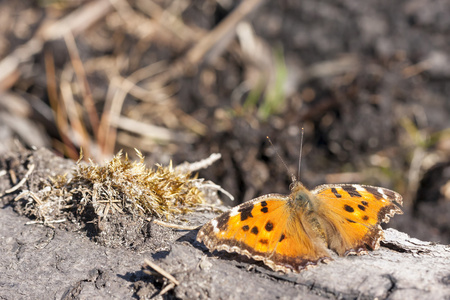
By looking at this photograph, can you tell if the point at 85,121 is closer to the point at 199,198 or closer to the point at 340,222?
the point at 199,198

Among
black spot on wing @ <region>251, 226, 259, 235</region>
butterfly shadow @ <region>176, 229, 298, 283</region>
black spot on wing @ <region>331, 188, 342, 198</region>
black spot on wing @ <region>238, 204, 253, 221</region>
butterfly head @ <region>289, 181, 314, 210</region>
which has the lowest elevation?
butterfly shadow @ <region>176, 229, 298, 283</region>

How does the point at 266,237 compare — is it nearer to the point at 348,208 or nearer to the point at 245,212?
the point at 245,212

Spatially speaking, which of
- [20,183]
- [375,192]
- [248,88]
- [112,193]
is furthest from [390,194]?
[248,88]

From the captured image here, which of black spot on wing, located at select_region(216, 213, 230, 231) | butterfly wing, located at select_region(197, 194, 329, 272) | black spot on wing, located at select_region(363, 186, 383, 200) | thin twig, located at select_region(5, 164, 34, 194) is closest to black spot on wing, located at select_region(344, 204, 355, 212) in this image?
black spot on wing, located at select_region(363, 186, 383, 200)

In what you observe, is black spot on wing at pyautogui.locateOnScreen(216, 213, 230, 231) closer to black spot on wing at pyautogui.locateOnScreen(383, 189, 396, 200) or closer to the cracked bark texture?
the cracked bark texture

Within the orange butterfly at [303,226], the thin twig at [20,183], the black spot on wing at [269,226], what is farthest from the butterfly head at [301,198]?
the thin twig at [20,183]

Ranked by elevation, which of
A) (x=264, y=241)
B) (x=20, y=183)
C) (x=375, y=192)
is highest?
(x=375, y=192)

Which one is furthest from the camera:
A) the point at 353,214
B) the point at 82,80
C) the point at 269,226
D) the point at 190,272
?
the point at 82,80
